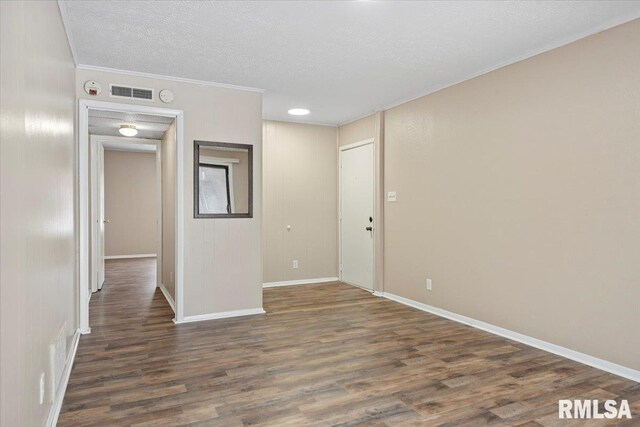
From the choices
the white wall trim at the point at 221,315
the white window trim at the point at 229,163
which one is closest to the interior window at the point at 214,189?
the white window trim at the point at 229,163

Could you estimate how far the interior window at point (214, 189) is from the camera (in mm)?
4395

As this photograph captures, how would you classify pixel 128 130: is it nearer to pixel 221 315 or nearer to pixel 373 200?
pixel 221 315

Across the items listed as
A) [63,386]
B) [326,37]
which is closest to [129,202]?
[63,386]

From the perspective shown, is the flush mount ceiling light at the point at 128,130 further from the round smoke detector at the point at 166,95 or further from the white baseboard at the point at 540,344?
the white baseboard at the point at 540,344

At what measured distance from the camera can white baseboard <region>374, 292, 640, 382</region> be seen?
2902 mm

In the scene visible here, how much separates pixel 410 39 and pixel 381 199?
2.56m

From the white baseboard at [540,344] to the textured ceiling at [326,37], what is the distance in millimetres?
2479

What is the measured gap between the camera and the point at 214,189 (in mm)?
4453

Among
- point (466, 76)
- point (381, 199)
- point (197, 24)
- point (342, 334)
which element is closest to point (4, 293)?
point (197, 24)

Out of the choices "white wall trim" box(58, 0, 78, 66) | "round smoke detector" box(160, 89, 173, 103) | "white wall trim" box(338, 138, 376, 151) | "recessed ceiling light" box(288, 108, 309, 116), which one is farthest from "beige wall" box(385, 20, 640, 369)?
"white wall trim" box(58, 0, 78, 66)

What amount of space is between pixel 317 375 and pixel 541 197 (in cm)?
237

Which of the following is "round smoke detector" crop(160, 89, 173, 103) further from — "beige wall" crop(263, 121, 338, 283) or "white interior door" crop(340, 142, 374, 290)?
"white interior door" crop(340, 142, 374, 290)

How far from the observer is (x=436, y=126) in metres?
4.60

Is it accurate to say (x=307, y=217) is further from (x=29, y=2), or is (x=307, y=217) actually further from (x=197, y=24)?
(x=29, y=2)
